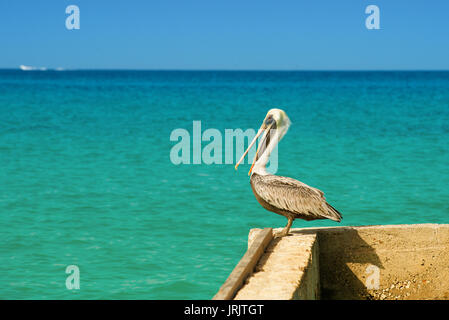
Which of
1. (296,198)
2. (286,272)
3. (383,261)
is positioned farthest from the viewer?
(383,261)

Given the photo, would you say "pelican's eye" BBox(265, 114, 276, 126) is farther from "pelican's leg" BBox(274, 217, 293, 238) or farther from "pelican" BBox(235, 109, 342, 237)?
"pelican's leg" BBox(274, 217, 293, 238)

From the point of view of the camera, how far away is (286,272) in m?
4.20

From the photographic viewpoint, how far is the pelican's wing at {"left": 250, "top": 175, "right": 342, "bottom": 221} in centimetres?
520

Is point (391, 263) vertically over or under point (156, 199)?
over

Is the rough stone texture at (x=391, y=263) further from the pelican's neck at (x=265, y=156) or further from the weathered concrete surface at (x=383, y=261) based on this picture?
the pelican's neck at (x=265, y=156)

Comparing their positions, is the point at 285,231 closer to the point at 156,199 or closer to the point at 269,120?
the point at 269,120

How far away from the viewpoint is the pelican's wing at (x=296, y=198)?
520cm

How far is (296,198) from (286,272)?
1.13m

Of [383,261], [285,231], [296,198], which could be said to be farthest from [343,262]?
[296,198]

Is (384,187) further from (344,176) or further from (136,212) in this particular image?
(136,212)

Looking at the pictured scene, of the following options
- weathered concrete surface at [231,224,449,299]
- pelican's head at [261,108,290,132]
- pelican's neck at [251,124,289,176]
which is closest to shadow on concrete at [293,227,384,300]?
A: weathered concrete surface at [231,224,449,299]

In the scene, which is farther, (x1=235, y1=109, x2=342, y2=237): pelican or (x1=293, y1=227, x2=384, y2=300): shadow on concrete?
(x1=293, y1=227, x2=384, y2=300): shadow on concrete

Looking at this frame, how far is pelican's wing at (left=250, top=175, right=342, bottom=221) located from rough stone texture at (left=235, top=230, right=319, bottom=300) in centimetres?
22

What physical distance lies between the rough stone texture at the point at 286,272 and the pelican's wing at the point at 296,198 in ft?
0.72
